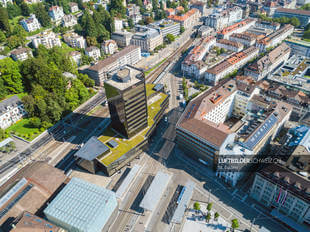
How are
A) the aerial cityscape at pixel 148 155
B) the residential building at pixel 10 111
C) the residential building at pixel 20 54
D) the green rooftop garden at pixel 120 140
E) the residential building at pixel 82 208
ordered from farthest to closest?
1. the residential building at pixel 20 54
2. the residential building at pixel 10 111
3. the green rooftop garden at pixel 120 140
4. the aerial cityscape at pixel 148 155
5. the residential building at pixel 82 208

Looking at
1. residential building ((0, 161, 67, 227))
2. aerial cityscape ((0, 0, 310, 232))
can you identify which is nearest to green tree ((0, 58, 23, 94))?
aerial cityscape ((0, 0, 310, 232))

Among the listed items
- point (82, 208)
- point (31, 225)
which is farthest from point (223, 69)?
point (31, 225)

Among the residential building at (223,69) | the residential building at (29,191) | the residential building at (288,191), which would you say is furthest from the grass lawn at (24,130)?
the residential building at (223,69)

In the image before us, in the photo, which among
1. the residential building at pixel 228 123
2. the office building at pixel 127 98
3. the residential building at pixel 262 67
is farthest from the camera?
the residential building at pixel 262 67

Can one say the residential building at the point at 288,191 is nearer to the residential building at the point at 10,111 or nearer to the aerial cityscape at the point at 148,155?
the aerial cityscape at the point at 148,155

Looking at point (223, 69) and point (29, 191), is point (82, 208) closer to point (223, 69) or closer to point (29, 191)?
point (29, 191)
